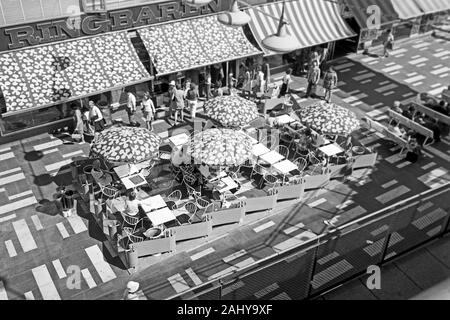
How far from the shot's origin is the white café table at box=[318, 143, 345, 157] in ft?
62.3

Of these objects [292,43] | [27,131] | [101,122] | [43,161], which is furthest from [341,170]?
[27,131]

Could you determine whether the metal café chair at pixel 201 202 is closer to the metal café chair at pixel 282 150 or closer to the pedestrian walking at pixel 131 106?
the metal café chair at pixel 282 150

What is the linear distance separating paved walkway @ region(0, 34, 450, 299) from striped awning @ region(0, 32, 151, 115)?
2265mm

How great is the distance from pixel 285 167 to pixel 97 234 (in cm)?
743

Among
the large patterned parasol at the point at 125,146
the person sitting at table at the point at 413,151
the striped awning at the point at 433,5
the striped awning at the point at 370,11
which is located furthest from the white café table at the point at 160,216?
the striped awning at the point at 433,5

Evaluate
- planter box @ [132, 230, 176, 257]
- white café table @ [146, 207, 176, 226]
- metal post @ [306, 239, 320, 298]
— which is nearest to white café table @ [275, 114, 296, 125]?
white café table @ [146, 207, 176, 226]

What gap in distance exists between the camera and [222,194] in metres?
17.5

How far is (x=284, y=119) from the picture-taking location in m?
21.3

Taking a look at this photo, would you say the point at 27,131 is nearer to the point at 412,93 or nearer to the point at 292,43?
the point at 292,43

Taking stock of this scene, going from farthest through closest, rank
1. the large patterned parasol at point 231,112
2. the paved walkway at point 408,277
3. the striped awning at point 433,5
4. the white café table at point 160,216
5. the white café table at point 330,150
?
the striped awning at point 433,5 → the white café table at point 330,150 → the large patterned parasol at point 231,112 → the white café table at point 160,216 → the paved walkway at point 408,277

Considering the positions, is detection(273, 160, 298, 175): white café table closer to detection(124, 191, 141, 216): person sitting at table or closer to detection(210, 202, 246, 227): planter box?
detection(210, 202, 246, 227): planter box

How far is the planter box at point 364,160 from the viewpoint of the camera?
19.2 meters

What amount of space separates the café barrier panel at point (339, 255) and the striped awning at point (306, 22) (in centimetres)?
1563
